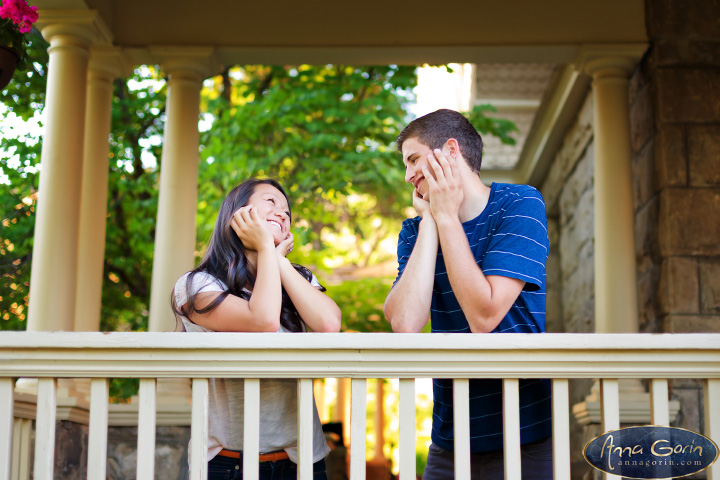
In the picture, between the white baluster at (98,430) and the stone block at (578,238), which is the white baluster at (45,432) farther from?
the stone block at (578,238)

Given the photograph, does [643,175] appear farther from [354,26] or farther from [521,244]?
[521,244]

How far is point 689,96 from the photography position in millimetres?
4473

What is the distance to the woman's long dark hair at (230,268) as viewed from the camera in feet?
6.92

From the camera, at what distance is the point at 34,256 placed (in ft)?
13.9

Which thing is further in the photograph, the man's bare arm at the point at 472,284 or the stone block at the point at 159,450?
the stone block at the point at 159,450

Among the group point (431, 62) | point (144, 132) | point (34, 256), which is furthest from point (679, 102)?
point (144, 132)

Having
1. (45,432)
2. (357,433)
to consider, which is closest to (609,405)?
(357,433)

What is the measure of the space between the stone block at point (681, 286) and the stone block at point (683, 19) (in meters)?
1.31

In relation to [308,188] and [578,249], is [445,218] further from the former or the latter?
[308,188]

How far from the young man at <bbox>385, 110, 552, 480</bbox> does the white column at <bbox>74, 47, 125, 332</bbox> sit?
331 cm

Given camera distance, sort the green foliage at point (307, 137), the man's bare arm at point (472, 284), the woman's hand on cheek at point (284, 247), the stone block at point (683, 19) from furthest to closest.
→ the green foliage at point (307, 137) < the stone block at point (683, 19) < the woman's hand on cheek at point (284, 247) < the man's bare arm at point (472, 284)

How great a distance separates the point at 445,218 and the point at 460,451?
56 centimetres

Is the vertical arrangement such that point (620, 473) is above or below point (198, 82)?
below

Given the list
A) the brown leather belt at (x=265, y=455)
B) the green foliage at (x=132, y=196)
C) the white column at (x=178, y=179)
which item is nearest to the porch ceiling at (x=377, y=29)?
the white column at (x=178, y=179)
